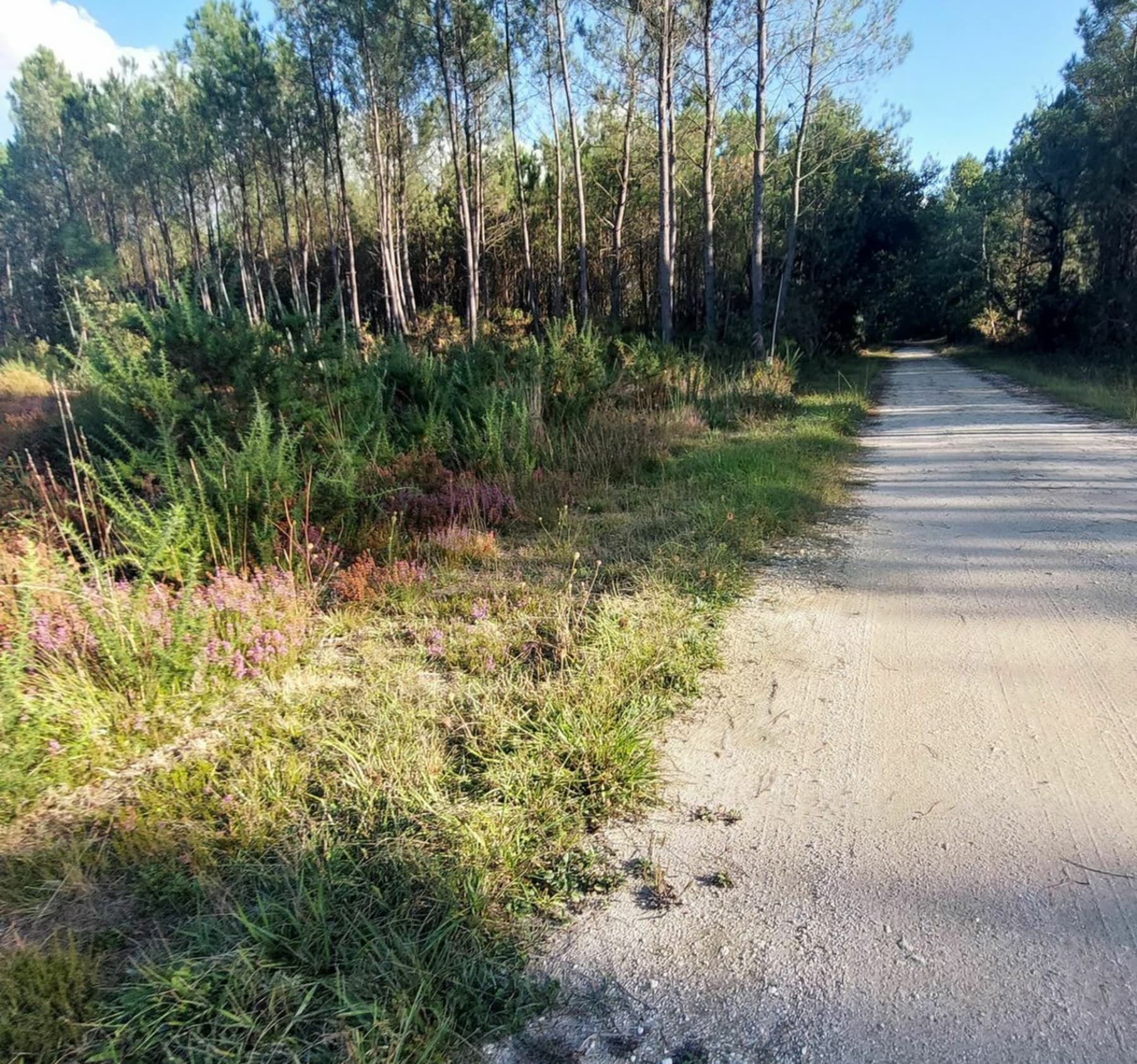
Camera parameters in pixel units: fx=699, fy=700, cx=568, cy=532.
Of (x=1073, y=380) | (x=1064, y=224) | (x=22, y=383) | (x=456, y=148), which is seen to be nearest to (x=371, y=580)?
(x=22, y=383)

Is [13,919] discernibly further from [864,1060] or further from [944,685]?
[944,685]

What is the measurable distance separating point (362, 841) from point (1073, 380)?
79.9 ft

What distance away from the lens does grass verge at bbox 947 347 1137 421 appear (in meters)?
13.4

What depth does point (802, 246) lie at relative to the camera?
104 ft

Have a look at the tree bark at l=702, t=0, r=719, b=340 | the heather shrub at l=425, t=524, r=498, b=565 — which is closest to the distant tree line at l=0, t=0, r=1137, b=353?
the tree bark at l=702, t=0, r=719, b=340

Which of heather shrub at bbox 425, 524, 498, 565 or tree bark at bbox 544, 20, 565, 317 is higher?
tree bark at bbox 544, 20, 565, 317

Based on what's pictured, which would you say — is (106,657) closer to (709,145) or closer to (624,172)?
(709,145)

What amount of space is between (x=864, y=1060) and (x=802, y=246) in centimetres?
3455

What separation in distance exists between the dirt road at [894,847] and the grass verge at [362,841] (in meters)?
0.23

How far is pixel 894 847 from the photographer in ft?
7.88

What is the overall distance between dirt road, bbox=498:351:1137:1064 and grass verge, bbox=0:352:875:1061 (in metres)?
0.23

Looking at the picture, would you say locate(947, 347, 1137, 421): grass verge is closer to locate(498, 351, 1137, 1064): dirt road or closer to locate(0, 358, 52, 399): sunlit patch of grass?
locate(498, 351, 1137, 1064): dirt road

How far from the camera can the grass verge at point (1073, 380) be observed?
13375 mm

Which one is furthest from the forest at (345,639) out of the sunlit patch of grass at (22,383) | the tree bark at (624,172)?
the tree bark at (624,172)
